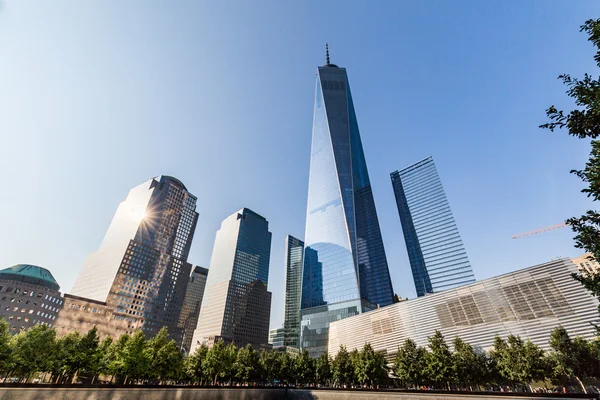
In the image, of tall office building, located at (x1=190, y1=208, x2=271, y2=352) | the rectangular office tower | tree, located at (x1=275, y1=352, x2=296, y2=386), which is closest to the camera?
tree, located at (x1=275, y1=352, x2=296, y2=386)

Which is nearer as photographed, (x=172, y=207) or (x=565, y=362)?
(x=565, y=362)

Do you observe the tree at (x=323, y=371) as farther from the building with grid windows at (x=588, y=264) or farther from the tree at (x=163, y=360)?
the building with grid windows at (x=588, y=264)

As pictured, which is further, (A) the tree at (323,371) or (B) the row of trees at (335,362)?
(A) the tree at (323,371)


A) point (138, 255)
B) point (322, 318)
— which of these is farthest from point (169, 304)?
point (322, 318)

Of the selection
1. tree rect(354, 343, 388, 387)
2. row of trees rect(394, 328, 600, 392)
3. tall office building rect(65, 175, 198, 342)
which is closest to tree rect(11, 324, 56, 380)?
tree rect(354, 343, 388, 387)

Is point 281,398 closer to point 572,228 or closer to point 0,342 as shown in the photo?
point 0,342

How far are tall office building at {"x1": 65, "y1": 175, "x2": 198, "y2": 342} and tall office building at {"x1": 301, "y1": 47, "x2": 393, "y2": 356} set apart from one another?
7868 cm

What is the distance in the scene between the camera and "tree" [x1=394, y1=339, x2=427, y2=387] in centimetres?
4684

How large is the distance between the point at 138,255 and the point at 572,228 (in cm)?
16775

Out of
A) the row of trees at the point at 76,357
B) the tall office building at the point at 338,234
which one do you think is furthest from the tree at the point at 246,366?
the tall office building at the point at 338,234

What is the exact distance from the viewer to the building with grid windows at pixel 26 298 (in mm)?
105312

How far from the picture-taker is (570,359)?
3694cm

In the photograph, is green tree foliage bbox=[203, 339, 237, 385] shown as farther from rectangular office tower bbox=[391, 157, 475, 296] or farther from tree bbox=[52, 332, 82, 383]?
rectangular office tower bbox=[391, 157, 475, 296]

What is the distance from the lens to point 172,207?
560 ft
